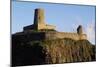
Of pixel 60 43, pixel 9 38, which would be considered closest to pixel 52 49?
pixel 60 43

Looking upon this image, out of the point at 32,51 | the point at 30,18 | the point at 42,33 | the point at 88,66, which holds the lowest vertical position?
the point at 88,66

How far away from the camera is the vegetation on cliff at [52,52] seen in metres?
3.14

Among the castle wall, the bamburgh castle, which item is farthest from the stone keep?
the castle wall

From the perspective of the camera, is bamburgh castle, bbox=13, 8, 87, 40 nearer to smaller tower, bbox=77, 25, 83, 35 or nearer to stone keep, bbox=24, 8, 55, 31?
stone keep, bbox=24, 8, 55, 31

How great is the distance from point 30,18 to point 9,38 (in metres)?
0.39

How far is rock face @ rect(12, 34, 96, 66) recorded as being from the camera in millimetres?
3131

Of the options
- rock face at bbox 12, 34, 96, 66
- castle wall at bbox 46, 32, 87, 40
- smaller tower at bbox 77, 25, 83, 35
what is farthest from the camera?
smaller tower at bbox 77, 25, 83, 35

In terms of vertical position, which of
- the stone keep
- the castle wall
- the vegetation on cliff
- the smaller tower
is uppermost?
the stone keep

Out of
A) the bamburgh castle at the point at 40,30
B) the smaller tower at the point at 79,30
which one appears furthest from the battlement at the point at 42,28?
the smaller tower at the point at 79,30

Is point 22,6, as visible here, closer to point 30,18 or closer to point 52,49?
point 30,18

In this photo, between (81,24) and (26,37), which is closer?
(26,37)

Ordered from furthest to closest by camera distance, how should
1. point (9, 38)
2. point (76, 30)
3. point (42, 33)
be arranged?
point (76, 30) < point (42, 33) < point (9, 38)

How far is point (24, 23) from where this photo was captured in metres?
3.16

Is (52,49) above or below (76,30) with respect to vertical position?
below
